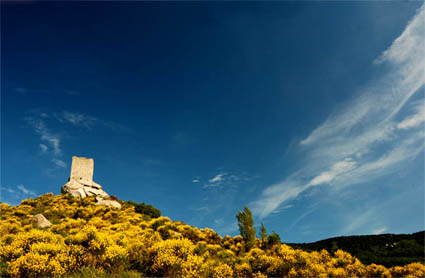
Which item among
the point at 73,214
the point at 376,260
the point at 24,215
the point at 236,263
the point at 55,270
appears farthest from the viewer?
the point at 73,214

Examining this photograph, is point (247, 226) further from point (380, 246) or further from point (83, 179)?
point (83, 179)

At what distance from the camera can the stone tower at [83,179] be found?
147 feet

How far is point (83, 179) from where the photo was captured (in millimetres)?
50250

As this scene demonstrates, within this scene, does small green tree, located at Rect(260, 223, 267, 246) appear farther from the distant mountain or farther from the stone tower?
the stone tower

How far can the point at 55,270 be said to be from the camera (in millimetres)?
7734

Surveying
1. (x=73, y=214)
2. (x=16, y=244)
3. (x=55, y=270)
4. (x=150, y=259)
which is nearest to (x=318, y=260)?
(x=150, y=259)

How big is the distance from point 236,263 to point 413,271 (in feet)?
30.6

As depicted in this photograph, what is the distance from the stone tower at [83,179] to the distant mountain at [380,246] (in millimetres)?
37773

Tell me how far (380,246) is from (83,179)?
5179 cm

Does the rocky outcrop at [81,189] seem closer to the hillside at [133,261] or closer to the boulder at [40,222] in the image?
the boulder at [40,222]

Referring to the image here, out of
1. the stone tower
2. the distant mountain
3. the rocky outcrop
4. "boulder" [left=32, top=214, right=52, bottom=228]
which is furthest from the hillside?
the stone tower

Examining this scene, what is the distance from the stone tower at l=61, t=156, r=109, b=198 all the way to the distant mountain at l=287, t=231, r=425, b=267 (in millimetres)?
37773

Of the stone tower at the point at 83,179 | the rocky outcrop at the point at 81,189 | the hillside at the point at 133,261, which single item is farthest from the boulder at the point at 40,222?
the stone tower at the point at 83,179

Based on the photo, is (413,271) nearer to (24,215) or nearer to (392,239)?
(392,239)
